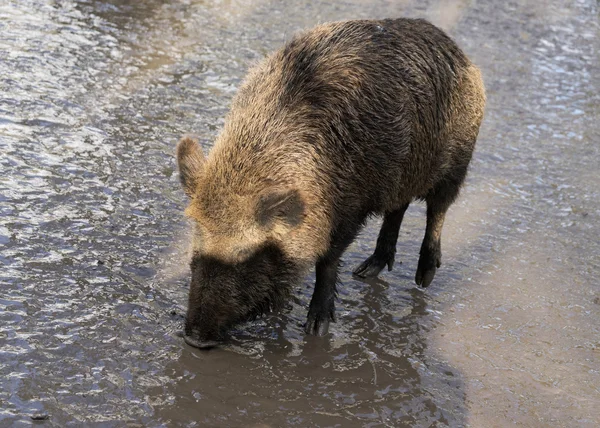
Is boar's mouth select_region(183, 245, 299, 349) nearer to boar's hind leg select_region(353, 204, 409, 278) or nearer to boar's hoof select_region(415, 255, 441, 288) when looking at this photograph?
boar's hind leg select_region(353, 204, 409, 278)

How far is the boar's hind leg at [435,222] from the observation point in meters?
5.98

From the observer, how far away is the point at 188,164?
4535mm

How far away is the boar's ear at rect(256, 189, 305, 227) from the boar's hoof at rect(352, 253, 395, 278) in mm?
1695

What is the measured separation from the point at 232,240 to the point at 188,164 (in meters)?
0.56

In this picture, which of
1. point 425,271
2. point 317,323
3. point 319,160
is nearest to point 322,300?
point 317,323

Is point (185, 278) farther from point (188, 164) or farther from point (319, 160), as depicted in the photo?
point (319, 160)

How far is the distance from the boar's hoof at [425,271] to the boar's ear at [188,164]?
86.7 inches

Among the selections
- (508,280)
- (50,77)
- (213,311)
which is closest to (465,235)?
(508,280)

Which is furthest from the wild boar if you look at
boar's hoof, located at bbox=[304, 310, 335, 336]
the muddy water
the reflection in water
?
the muddy water

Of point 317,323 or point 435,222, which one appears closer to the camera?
point 317,323

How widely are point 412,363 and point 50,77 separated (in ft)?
15.9

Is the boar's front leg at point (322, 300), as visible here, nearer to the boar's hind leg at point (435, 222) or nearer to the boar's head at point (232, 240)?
the boar's head at point (232, 240)

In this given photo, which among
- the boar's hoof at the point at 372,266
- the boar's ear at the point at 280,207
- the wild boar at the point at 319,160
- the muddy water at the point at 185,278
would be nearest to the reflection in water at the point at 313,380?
the muddy water at the point at 185,278

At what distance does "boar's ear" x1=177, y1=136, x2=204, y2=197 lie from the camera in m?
4.53
